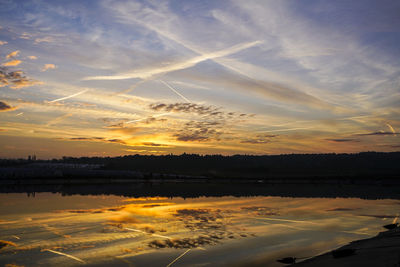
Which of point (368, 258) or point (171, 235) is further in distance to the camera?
point (171, 235)

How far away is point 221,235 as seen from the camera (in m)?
16.4

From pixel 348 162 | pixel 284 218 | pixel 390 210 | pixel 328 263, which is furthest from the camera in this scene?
pixel 348 162

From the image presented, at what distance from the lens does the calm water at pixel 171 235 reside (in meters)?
12.0

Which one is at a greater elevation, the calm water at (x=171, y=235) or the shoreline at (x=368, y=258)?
the shoreline at (x=368, y=258)

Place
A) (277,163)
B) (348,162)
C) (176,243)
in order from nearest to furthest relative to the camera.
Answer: (176,243) < (348,162) < (277,163)

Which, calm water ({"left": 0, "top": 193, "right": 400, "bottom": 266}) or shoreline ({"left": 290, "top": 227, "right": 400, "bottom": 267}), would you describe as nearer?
shoreline ({"left": 290, "top": 227, "right": 400, "bottom": 267})

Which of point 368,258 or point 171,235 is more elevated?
point 368,258

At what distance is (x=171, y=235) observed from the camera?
16.2 m

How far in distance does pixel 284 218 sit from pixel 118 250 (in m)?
12.8

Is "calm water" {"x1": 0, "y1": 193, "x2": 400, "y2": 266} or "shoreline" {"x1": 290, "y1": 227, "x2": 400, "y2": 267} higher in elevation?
"shoreline" {"x1": 290, "y1": 227, "x2": 400, "y2": 267}

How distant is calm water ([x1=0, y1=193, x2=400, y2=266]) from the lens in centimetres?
1203

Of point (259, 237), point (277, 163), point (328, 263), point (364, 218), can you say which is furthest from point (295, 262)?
point (277, 163)

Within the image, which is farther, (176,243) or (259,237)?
(259,237)

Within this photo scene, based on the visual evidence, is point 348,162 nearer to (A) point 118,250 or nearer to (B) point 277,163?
(B) point 277,163
